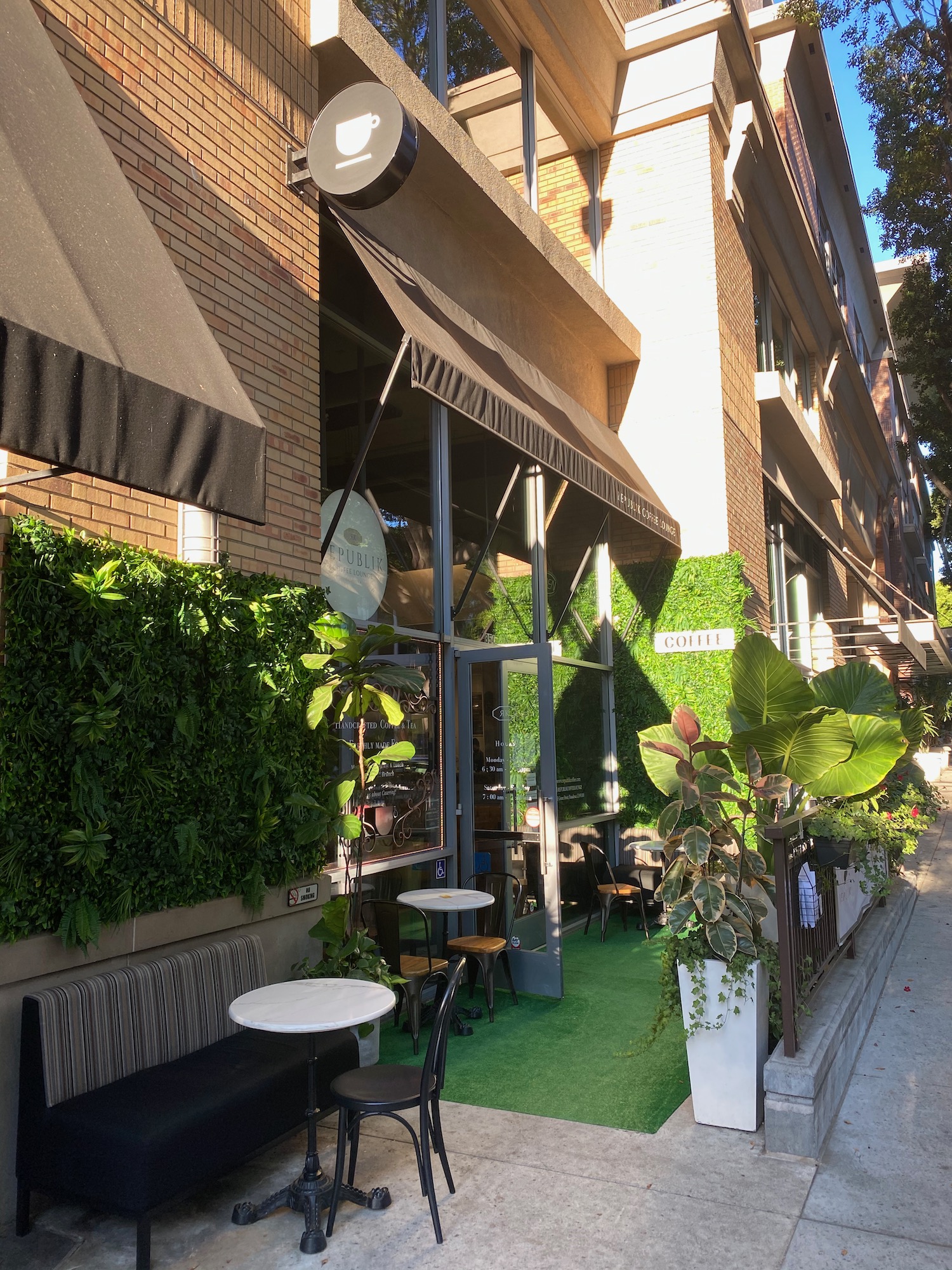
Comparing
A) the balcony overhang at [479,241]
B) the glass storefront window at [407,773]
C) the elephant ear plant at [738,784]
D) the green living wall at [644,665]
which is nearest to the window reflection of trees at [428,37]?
the balcony overhang at [479,241]

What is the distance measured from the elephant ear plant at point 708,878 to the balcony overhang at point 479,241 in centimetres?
461

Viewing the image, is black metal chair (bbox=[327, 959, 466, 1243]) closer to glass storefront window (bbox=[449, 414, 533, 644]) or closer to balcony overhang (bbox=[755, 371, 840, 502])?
glass storefront window (bbox=[449, 414, 533, 644])

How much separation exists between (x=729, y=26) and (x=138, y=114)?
31.9ft

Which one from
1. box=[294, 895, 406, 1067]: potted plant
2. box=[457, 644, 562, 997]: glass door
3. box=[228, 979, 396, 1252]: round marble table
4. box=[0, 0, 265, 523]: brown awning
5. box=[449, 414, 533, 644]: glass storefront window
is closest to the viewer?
box=[0, 0, 265, 523]: brown awning

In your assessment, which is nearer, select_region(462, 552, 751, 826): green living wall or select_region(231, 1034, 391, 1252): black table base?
select_region(231, 1034, 391, 1252): black table base

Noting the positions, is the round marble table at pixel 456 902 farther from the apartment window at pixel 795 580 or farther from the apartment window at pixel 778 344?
the apartment window at pixel 778 344

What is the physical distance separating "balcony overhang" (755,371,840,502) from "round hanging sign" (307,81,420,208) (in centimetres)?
850

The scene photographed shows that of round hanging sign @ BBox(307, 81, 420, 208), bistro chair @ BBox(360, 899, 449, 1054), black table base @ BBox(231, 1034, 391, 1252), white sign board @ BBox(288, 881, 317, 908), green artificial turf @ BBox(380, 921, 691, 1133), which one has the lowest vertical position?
green artificial turf @ BBox(380, 921, 691, 1133)

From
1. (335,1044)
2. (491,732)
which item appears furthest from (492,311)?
(335,1044)

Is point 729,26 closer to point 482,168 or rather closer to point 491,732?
point 482,168

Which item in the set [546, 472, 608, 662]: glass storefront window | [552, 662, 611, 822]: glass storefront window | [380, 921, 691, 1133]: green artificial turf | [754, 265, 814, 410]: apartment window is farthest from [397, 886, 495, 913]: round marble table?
[754, 265, 814, 410]: apartment window

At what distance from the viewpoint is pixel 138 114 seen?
15.9 feet

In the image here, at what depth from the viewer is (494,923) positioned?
7410 millimetres

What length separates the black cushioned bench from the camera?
11.2 ft
